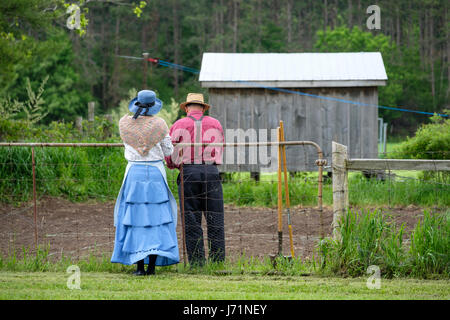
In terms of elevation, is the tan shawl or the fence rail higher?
the tan shawl

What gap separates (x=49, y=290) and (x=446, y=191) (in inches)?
277

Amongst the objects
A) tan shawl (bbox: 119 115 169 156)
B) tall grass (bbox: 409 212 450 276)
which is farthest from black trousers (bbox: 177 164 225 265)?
tall grass (bbox: 409 212 450 276)

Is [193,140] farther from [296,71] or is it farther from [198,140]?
[296,71]

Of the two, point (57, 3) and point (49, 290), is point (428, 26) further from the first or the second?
point (49, 290)

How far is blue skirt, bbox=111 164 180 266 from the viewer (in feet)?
18.7

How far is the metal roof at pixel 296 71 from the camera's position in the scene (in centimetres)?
1355

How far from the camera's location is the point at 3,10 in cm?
1163

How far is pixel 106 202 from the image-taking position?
11.0m

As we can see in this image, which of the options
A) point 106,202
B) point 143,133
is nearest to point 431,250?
point 143,133

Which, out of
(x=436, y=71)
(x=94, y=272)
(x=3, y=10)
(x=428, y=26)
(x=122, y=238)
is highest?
(x=428, y=26)

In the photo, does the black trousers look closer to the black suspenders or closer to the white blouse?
the black suspenders

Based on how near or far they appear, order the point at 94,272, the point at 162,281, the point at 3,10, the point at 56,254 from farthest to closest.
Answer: the point at 3,10 < the point at 56,254 < the point at 94,272 < the point at 162,281

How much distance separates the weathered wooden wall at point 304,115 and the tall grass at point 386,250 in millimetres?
7785

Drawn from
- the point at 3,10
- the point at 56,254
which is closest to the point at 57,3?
the point at 3,10
